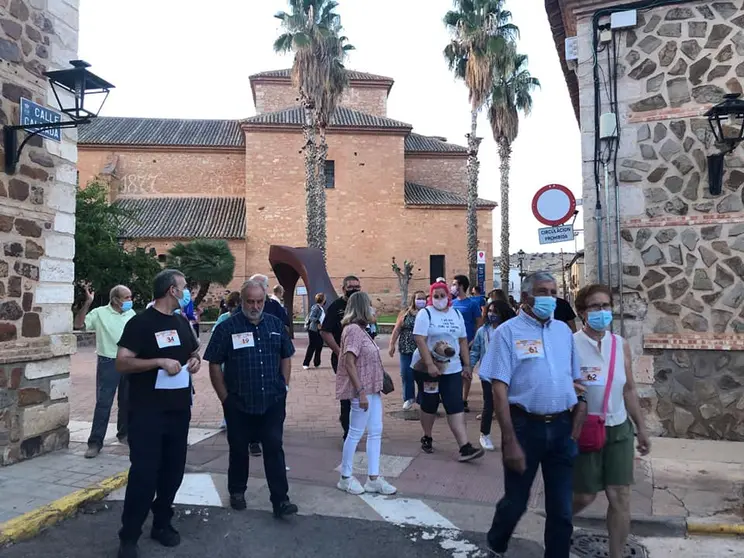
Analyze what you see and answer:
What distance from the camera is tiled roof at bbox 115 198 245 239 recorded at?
33.1 m

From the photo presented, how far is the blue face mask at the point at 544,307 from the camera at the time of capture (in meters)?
3.65

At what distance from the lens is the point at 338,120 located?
116 feet

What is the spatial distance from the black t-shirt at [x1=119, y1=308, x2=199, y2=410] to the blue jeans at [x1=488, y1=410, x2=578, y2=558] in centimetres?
225

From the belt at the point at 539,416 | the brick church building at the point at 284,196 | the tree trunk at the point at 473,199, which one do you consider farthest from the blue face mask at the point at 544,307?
the brick church building at the point at 284,196

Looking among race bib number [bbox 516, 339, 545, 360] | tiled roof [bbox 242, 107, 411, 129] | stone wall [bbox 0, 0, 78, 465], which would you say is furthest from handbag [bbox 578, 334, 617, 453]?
tiled roof [bbox 242, 107, 411, 129]

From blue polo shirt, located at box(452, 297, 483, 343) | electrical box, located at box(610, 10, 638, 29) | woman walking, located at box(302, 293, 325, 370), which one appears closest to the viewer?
electrical box, located at box(610, 10, 638, 29)

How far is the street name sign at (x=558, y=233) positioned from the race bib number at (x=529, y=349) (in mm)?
3935

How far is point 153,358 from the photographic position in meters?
4.05

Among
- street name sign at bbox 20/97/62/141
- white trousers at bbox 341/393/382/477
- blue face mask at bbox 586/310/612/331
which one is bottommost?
white trousers at bbox 341/393/382/477

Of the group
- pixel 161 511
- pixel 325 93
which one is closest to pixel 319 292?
pixel 161 511

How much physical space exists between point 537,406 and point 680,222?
4.41m

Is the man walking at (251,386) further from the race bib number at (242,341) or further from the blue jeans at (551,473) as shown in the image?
the blue jeans at (551,473)

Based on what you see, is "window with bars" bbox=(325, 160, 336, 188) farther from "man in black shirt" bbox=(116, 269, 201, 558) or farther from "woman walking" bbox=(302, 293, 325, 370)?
"man in black shirt" bbox=(116, 269, 201, 558)

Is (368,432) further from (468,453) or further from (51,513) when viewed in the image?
(51,513)
